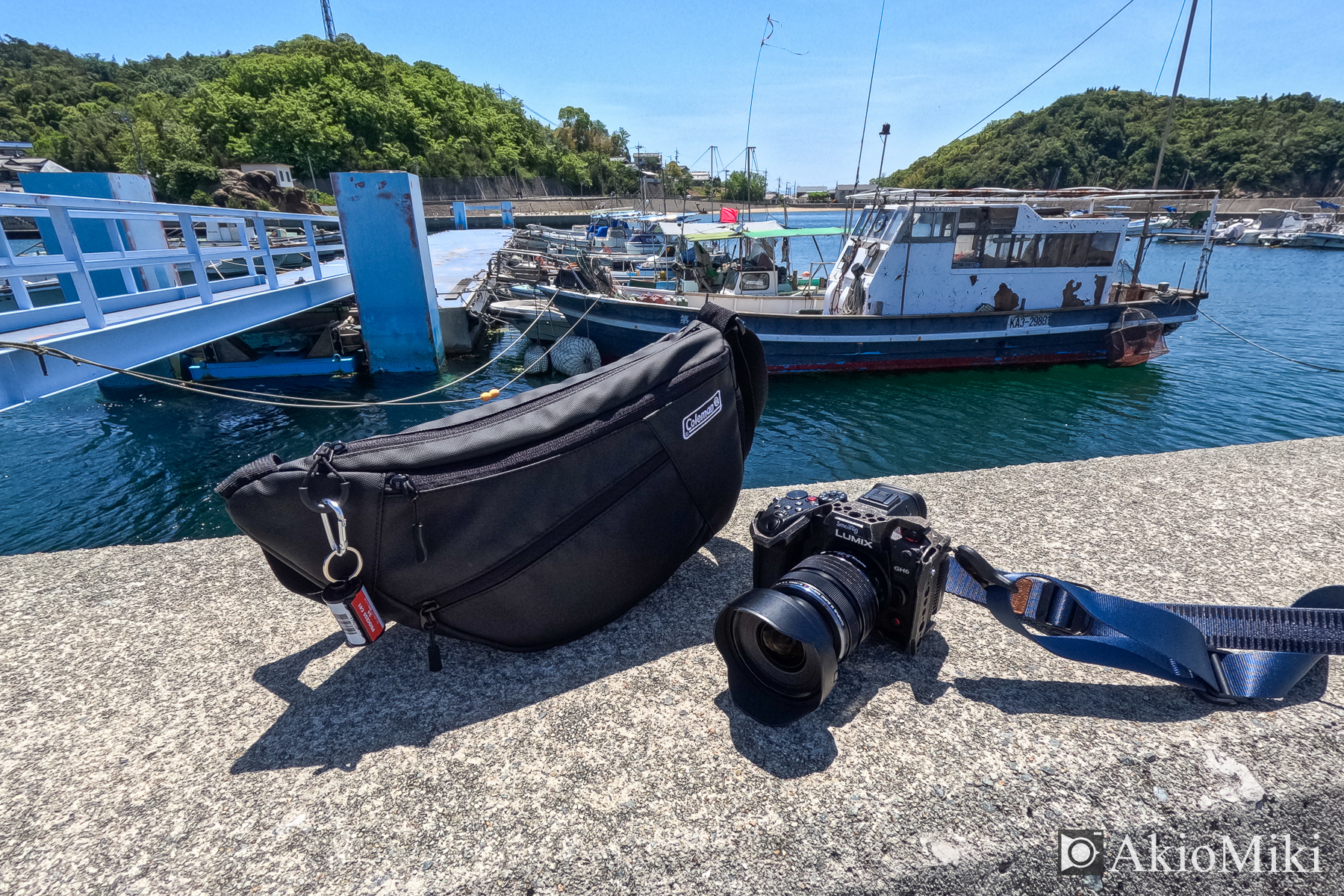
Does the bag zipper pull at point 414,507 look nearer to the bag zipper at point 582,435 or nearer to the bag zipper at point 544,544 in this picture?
the bag zipper at point 582,435

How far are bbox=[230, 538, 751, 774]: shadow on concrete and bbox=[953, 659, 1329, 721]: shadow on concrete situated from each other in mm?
792

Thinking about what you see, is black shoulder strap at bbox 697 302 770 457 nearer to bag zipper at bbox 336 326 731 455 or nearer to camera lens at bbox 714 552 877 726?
bag zipper at bbox 336 326 731 455

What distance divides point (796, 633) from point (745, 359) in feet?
3.50

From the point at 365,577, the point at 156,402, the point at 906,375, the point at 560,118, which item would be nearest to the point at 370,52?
the point at 560,118

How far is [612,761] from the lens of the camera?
1.31 metres

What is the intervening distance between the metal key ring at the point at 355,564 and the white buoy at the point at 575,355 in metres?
12.8

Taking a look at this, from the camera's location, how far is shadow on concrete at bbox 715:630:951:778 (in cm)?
132

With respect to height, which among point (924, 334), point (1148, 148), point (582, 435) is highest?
point (1148, 148)

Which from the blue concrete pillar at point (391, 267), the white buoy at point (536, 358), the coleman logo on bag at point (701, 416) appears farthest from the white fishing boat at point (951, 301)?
the coleman logo on bag at point (701, 416)

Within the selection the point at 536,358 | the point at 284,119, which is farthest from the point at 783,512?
the point at 284,119

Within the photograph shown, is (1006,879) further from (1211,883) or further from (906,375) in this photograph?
(906,375)

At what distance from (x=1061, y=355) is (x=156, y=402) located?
20.6 meters

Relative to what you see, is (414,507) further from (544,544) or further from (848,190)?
(848,190)

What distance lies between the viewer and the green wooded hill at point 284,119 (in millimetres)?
51375
